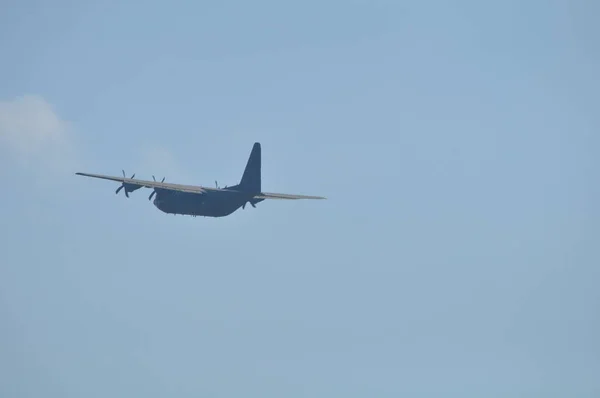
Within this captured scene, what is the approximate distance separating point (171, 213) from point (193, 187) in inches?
148

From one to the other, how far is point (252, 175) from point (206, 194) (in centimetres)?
562

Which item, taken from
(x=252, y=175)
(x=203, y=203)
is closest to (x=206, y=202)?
(x=203, y=203)

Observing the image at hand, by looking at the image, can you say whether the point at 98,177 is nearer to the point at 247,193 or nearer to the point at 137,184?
the point at 137,184

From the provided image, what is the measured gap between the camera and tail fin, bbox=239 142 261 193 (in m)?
110

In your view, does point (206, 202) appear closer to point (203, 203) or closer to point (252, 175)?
point (203, 203)

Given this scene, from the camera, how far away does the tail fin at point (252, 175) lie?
10988cm

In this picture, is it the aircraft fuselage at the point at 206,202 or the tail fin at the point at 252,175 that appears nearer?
the aircraft fuselage at the point at 206,202

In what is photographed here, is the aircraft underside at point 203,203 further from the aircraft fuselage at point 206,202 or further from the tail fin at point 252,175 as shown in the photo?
the tail fin at point 252,175

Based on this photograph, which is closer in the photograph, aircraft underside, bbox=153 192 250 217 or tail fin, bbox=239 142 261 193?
aircraft underside, bbox=153 192 250 217

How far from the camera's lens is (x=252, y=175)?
110 meters

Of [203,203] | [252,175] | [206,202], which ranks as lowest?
[203,203]

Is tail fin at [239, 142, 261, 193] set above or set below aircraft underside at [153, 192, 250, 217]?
above

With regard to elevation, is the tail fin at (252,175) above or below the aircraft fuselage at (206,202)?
above

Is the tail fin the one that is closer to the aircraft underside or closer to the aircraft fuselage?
the aircraft fuselage
